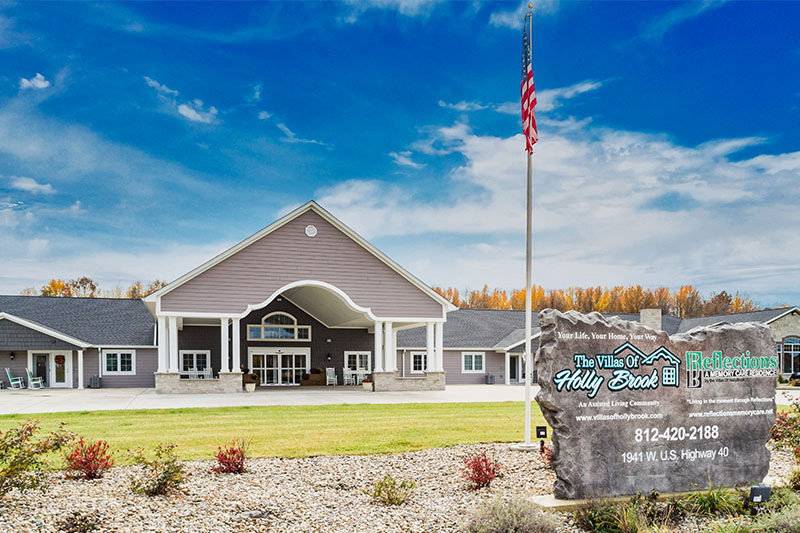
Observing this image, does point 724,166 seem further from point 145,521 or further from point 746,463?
point 145,521

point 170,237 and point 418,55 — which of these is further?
point 170,237

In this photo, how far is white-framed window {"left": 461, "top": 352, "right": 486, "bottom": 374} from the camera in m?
36.2

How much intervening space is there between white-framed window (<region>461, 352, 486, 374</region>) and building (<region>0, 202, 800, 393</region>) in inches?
2.7

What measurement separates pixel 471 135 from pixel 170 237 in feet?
76.8

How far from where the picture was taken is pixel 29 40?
2116 centimetres

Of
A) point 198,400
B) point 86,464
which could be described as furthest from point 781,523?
point 198,400

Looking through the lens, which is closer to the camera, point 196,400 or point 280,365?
point 196,400

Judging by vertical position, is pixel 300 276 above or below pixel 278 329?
above

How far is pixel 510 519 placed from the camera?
239 inches

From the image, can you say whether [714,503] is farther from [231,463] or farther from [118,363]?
[118,363]

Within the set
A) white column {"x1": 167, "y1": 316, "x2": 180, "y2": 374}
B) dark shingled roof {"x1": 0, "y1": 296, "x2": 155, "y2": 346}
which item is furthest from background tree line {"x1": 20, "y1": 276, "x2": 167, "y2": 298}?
white column {"x1": 167, "y1": 316, "x2": 180, "y2": 374}

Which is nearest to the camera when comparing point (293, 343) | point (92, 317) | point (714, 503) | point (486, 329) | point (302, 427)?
point (714, 503)

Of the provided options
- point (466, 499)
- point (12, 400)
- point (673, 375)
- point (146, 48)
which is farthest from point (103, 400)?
point (673, 375)

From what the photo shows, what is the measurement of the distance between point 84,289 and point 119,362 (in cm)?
4614
